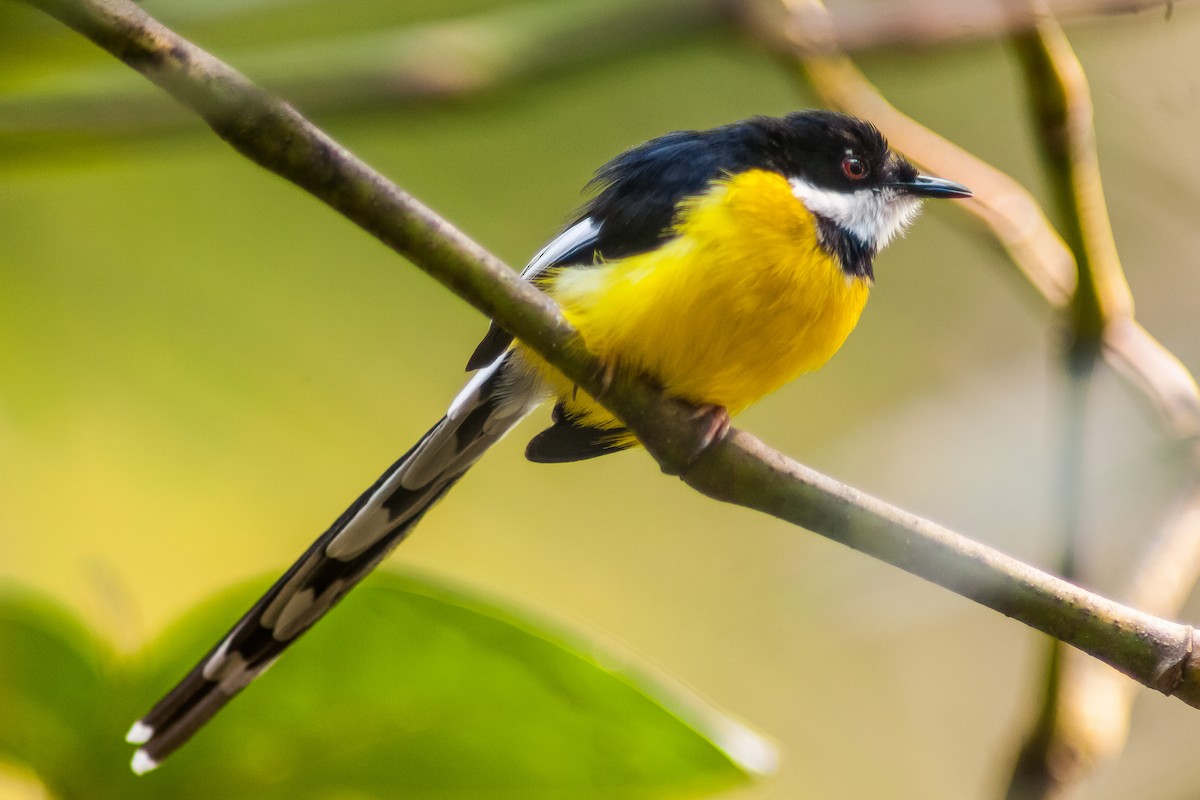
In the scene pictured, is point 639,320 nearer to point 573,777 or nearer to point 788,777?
point 573,777

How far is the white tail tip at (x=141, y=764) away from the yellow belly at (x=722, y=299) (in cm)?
94

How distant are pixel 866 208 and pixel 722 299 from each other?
2.06ft

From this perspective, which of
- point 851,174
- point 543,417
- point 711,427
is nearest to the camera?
point 711,427

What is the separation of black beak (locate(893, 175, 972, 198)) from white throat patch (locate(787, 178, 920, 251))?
22 mm

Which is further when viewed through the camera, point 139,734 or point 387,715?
point 139,734

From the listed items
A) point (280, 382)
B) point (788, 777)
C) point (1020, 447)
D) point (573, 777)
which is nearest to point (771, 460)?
point (573, 777)

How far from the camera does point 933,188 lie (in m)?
2.62

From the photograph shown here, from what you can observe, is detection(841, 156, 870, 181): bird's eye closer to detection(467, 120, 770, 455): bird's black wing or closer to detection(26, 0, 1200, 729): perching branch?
detection(467, 120, 770, 455): bird's black wing

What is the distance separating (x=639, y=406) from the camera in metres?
1.78

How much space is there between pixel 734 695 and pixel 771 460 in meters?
3.52

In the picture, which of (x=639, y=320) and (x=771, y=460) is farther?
(x=639, y=320)

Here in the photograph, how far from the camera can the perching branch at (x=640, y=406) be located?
110 centimetres

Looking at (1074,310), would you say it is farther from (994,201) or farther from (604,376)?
(604,376)

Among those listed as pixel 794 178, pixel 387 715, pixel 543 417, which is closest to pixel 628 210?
pixel 794 178
